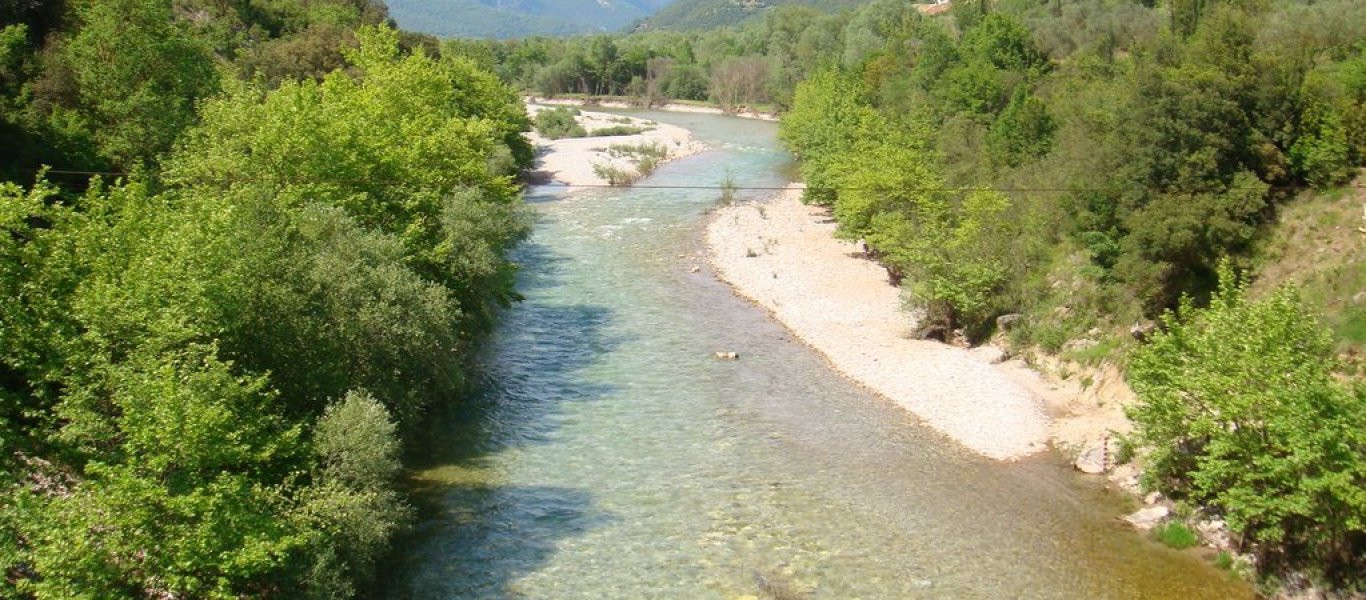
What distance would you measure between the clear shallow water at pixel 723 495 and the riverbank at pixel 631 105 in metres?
88.9

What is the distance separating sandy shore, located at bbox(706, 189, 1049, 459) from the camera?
25.9 m

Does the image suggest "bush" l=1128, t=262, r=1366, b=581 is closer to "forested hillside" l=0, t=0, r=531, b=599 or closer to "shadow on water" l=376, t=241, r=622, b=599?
"shadow on water" l=376, t=241, r=622, b=599

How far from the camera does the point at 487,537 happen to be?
1981cm

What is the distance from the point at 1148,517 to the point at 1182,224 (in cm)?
889

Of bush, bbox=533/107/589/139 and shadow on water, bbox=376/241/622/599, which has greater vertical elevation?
bush, bbox=533/107/589/139

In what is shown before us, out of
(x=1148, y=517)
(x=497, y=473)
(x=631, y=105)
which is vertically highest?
(x=1148, y=517)

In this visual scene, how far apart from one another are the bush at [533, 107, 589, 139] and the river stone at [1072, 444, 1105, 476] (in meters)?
74.4

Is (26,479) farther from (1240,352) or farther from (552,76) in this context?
(552,76)

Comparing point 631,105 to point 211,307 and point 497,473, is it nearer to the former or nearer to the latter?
point 497,473

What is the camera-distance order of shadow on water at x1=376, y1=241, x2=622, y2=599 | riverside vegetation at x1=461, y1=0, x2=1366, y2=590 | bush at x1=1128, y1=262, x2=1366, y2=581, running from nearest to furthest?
bush at x1=1128, y1=262, x2=1366, y2=581, riverside vegetation at x1=461, y1=0, x2=1366, y2=590, shadow on water at x1=376, y1=241, x2=622, y2=599

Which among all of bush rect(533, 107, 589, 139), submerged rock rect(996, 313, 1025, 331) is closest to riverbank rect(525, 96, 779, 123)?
bush rect(533, 107, 589, 139)

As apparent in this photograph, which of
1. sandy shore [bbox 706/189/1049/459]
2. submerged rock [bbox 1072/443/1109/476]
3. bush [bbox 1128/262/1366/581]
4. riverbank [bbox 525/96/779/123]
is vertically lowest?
riverbank [bbox 525/96/779/123]

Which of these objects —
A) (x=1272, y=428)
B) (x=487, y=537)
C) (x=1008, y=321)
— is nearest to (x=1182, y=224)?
(x=1008, y=321)

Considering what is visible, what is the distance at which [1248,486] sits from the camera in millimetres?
16906
